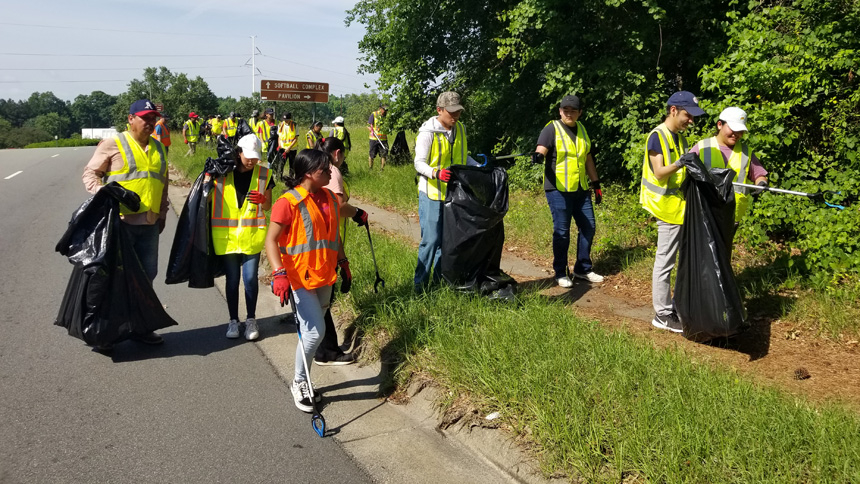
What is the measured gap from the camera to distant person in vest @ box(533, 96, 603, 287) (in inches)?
251

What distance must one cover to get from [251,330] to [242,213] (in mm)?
971

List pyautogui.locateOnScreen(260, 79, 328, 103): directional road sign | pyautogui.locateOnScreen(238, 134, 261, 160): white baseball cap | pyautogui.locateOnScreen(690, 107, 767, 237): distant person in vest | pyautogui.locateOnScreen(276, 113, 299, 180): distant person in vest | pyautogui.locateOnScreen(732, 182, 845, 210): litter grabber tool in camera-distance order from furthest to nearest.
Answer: pyautogui.locateOnScreen(260, 79, 328, 103): directional road sign, pyautogui.locateOnScreen(276, 113, 299, 180): distant person in vest, pyautogui.locateOnScreen(238, 134, 261, 160): white baseball cap, pyautogui.locateOnScreen(690, 107, 767, 237): distant person in vest, pyautogui.locateOnScreen(732, 182, 845, 210): litter grabber tool

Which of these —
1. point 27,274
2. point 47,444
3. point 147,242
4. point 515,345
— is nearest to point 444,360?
point 515,345

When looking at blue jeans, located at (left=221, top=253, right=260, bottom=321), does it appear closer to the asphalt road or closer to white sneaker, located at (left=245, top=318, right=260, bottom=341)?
white sneaker, located at (left=245, top=318, right=260, bottom=341)

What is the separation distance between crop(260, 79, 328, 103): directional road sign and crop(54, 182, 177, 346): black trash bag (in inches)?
621

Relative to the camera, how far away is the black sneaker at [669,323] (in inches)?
210

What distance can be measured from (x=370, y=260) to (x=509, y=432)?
12.2 feet

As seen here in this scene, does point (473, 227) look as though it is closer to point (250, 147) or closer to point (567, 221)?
point (567, 221)

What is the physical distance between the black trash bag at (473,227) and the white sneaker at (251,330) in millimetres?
1621

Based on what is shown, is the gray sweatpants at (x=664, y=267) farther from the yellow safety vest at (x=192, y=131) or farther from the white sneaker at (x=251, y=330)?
the yellow safety vest at (x=192, y=131)

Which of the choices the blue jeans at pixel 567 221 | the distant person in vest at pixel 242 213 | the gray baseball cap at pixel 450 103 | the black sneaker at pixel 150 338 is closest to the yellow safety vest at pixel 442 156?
the gray baseball cap at pixel 450 103

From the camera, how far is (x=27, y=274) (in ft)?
25.6

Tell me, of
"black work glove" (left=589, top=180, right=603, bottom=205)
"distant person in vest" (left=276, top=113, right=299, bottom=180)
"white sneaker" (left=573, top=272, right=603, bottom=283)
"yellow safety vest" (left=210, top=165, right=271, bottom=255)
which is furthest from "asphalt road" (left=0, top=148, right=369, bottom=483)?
"distant person in vest" (left=276, top=113, right=299, bottom=180)

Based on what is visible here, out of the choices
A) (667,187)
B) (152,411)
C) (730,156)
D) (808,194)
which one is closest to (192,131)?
(152,411)
